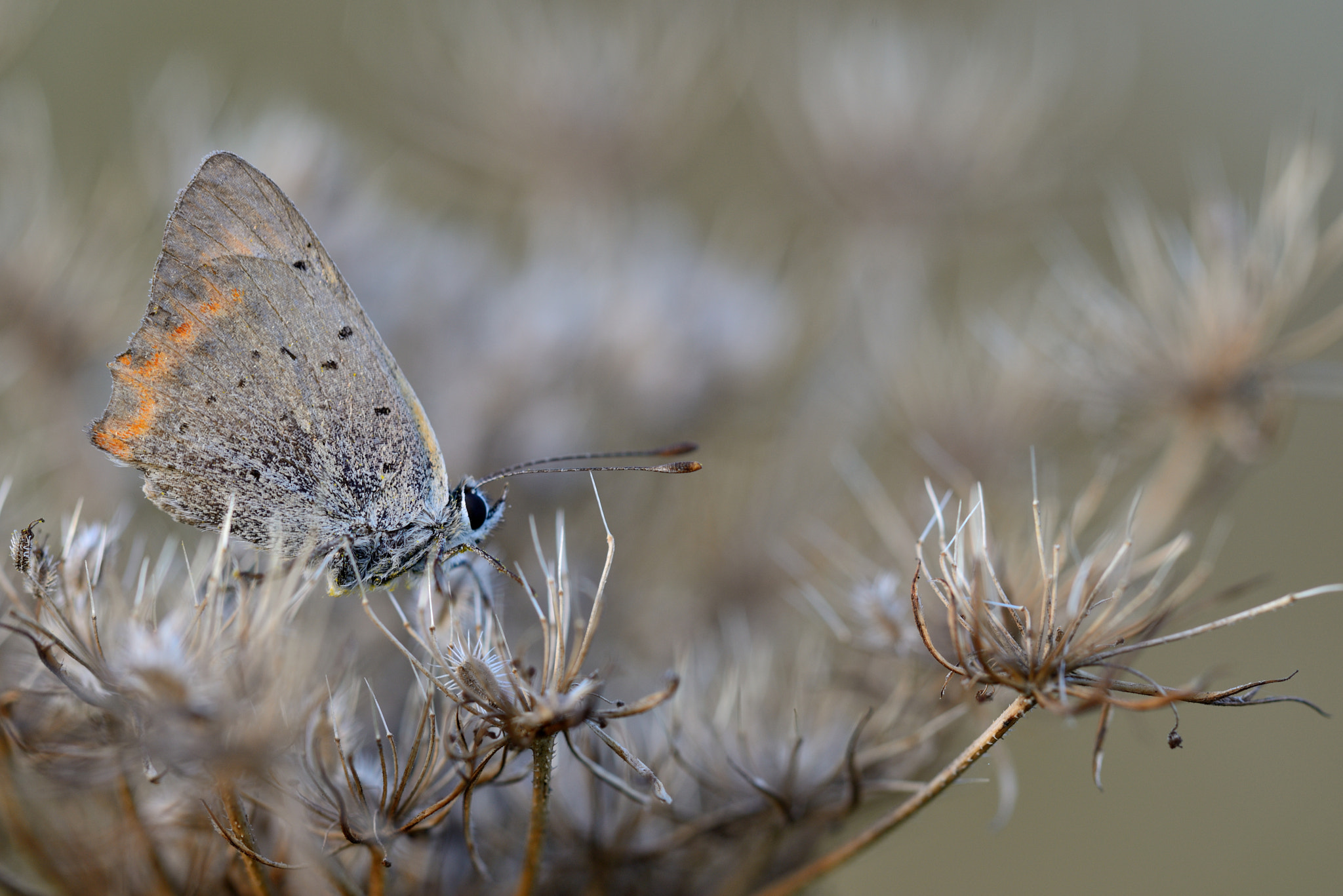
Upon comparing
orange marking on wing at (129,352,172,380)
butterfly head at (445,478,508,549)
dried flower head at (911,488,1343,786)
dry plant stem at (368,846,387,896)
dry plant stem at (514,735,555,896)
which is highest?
orange marking on wing at (129,352,172,380)

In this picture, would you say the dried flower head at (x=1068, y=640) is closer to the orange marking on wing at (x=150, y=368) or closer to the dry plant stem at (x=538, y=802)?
the dry plant stem at (x=538, y=802)

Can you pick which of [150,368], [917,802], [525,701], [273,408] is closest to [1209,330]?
[917,802]

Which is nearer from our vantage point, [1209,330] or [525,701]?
[525,701]

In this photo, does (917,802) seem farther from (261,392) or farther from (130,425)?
(130,425)

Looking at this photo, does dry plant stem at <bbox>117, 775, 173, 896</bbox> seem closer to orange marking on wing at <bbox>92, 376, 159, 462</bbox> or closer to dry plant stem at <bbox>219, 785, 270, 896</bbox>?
dry plant stem at <bbox>219, 785, 270, 896</bbox>

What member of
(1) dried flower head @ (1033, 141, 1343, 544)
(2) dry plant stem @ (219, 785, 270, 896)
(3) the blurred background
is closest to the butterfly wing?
(3) the blurred background
